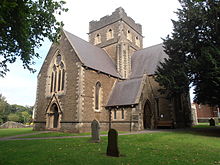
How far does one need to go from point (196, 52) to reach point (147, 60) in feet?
38.0

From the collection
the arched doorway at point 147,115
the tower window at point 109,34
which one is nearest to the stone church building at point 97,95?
the arched doorway at point 147,115

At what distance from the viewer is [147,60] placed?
28.9 m

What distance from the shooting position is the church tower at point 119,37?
28825mm

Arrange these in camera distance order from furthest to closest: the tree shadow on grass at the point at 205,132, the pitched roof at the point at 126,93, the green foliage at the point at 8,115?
the green foliage at the point at 8,115 → the pitched roof at the point at 126,93 → the tree shadow on grass at the point at 205,132

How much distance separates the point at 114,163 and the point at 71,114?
46.6 ft

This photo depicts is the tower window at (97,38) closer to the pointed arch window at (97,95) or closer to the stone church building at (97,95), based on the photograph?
the stone church building at (97,95)

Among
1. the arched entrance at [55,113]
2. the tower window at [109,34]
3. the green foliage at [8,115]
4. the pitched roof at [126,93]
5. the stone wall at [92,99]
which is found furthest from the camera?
the green foliage at [8,115]

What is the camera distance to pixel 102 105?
73.9 feet

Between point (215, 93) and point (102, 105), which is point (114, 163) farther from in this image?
point (102, 105)

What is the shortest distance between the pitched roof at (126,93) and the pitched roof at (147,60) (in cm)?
415

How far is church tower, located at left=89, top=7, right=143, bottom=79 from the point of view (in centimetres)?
2883

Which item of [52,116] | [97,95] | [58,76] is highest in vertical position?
[58,76]

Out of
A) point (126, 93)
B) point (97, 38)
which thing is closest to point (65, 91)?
point (126, 93)

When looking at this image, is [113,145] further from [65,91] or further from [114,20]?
[114,20]
